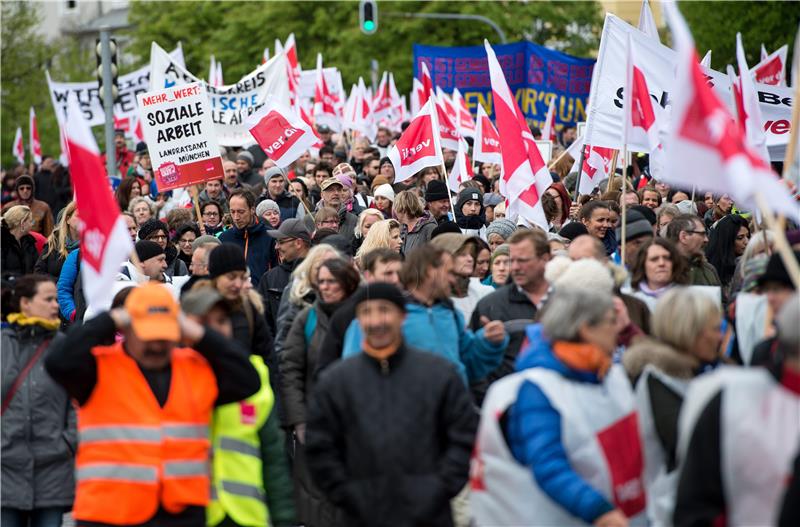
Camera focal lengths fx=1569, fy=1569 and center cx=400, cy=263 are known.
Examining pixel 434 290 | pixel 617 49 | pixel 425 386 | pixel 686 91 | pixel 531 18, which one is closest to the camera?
pixel 686 91

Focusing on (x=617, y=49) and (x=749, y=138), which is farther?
(x=617, y=49)

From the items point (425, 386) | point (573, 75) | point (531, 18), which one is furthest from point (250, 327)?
point (531, 18)

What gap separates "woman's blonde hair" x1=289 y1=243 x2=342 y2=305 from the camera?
8.52 metres

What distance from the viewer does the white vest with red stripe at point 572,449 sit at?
5750 millimetres

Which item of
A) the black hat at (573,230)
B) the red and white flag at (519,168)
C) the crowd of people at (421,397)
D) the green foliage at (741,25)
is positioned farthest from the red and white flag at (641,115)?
the green foliage at (741,25)

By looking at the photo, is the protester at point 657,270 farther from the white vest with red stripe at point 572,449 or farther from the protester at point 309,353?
the white vest with red stripe at point 572,449

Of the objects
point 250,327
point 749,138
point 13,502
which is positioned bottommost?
point 13,502

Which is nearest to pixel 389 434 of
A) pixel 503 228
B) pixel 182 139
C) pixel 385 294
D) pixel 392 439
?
pixel 392 439

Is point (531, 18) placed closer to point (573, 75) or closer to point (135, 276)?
point (573, 75)

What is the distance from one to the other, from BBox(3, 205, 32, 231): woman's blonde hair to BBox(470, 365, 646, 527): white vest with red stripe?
8015 mm

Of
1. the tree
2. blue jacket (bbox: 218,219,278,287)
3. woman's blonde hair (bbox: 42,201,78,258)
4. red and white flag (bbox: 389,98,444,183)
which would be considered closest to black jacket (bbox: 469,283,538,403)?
blue jacket (bbox: 218,219,278,287)

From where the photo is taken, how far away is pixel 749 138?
31.6ft

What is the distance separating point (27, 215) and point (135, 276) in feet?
11.5

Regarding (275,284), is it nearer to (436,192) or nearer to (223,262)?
(223,262)
